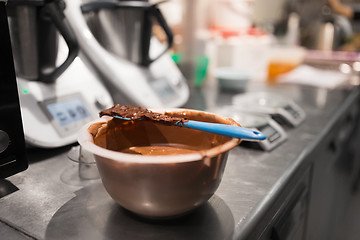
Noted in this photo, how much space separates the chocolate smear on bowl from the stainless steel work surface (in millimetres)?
142

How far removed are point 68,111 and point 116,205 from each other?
1.07 ft

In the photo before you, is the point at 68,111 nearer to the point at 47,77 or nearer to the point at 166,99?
the point at 47,77

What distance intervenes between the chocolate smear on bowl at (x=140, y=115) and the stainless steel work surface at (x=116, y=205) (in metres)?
0.14

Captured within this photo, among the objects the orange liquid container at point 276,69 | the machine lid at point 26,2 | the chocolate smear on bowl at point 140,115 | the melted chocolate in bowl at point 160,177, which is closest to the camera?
the melted chocolate in bowl at point 160,177

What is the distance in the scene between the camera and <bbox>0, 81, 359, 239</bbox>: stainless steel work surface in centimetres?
47

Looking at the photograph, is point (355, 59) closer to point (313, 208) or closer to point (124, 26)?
point (313, 208)

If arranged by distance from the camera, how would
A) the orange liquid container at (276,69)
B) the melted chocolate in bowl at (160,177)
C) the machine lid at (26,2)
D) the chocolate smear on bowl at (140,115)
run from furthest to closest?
the orange liquid container at (276,69), the machine lid at (26,2), the chocolate smear on bowl at (140,115), the melted chocolate in bowl at (160,177)

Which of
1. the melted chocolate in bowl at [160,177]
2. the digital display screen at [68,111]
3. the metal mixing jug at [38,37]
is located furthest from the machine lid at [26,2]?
the melted chocolate in bowl at [160,177]

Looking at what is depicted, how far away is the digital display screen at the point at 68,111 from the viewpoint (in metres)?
0.74

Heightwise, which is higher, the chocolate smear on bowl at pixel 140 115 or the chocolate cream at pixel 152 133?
the chocolate smear on bowl at pixel 140 115

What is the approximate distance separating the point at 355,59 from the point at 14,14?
82.8 inches

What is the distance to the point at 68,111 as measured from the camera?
0.77 m

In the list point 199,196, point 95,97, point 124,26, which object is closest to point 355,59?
point 124,26

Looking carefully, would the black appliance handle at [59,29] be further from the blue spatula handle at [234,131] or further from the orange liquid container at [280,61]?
the orange liquid container at [280,61]
